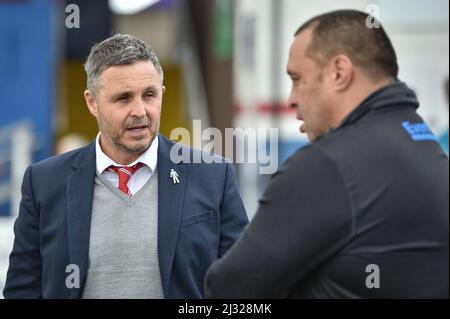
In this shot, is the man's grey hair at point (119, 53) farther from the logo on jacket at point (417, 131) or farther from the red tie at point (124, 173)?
the logo on jacket at point (417, 131)

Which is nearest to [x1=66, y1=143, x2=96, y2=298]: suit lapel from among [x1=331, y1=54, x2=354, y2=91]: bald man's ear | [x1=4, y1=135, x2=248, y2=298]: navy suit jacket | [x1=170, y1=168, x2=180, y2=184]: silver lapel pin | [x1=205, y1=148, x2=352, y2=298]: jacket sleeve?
[x1=4, y1=135, x2=248, y2=298]: navy suit jacket

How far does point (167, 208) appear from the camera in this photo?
331 centimetres

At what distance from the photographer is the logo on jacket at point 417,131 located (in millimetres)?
2689

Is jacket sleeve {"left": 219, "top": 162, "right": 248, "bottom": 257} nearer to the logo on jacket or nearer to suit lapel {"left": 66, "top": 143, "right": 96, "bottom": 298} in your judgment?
suit lapel {"left": 66, "top": 143, "right": 96, "bottom": 298}

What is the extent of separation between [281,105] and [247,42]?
0.94 metres

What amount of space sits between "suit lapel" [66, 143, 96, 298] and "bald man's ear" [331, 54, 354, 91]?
3.46 feet

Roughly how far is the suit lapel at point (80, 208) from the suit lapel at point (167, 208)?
0.25 meters

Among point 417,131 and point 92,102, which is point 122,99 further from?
point 417,131

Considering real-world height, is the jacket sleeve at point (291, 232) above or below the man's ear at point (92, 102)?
below

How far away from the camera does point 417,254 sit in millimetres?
2590

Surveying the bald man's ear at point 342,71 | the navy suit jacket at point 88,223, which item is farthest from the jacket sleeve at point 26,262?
the bald man's ear at point 342,71

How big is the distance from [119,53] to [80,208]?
0.57 metres

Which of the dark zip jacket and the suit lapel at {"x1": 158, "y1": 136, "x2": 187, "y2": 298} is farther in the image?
the suit lapel at {"x1": 158, "y1": 136, "x2": 187, "y2": 298}

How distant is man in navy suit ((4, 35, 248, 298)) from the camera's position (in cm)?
323
